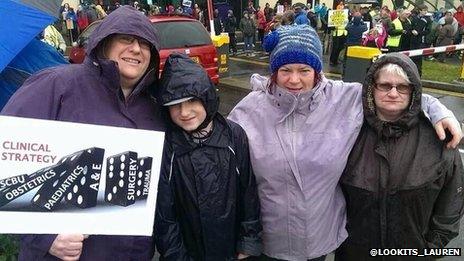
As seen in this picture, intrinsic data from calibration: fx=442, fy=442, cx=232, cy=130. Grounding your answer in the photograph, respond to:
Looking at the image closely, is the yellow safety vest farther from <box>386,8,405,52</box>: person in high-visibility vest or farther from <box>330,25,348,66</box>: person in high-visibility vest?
<box>330,25,348,66</box>: person in high-visibility vest

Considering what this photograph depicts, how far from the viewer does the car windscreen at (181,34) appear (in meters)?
8.69

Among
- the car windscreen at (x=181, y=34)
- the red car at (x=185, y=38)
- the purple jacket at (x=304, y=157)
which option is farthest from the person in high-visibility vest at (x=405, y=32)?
the purple jacket at (x=304, y=157)

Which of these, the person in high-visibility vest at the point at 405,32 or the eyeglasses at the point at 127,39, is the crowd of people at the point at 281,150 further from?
the person in high-visibility vest at the point at 405,32

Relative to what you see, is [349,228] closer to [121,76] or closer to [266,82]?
[266,82]

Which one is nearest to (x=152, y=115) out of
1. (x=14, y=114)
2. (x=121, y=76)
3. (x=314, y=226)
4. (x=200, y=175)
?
(x=121, y=76)

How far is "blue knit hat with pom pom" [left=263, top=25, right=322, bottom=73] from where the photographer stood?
81.2 inches

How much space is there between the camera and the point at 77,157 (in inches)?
67.6

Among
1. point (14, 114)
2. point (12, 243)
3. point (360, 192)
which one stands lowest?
point (12, 243)

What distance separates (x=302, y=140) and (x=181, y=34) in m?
7.17

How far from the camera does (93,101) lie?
190 centimetres

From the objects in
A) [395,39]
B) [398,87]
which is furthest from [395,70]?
[395,39]

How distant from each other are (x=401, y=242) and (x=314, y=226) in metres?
0.43

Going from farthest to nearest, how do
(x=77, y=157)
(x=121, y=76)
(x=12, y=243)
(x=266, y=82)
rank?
1. (x=12, y=243)
2. (x=266, y=82)
3. (x=121, y=76)
4. (x=77, y=157)

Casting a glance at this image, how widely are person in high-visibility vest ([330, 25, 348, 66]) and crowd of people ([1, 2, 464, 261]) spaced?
12076mm
